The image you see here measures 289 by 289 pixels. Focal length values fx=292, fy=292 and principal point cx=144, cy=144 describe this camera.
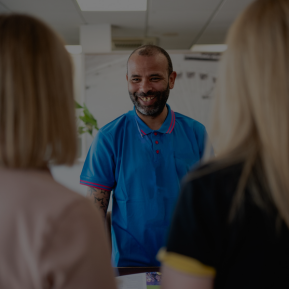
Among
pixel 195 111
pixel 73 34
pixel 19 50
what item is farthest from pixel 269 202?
pixel 73 34

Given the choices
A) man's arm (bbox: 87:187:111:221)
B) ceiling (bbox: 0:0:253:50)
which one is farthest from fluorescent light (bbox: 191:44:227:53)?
man's arm (bbox: 87:187:111:221)

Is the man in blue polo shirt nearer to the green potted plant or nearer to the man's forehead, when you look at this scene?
the man's forehead

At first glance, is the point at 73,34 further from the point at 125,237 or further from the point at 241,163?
the point at 241,163

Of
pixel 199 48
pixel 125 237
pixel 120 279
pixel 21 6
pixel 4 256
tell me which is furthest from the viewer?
pixel 199 48

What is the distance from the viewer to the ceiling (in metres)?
3.24

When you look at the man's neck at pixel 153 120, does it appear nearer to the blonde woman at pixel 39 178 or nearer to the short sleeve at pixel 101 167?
the short sleeve at pixel 101 167

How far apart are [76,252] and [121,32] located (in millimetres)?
3995

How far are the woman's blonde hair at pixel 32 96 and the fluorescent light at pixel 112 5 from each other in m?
2.89

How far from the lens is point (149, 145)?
4.91ft

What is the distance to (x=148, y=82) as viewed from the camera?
161 centimetres

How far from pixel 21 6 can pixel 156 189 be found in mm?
3093

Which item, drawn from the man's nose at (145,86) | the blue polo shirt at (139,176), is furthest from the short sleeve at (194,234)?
the man's nose at (145,86)

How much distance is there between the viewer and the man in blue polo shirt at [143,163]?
138 cm

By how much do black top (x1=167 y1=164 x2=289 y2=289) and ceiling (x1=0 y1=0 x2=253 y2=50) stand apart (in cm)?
304
